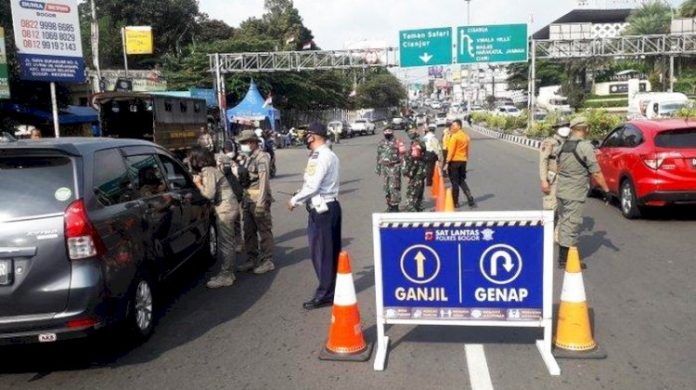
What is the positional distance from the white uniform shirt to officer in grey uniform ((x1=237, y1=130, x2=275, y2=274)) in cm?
171

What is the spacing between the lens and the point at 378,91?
311 ft

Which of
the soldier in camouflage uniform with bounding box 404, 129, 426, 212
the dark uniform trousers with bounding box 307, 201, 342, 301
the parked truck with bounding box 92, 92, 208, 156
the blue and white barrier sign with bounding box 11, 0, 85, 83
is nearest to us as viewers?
the dark uniform trousers with bounding box 307, 201, 342, 301

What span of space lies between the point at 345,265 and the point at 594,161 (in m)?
3.66

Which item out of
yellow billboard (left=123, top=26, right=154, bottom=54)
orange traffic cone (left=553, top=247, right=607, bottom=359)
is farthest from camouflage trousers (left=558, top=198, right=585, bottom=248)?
yellow billboard (left=123, top=26, right=154, bottom=54)

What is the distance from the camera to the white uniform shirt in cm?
570

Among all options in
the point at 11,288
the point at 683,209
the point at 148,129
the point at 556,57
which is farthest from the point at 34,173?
the point at 556,57

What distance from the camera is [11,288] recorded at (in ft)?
14.1

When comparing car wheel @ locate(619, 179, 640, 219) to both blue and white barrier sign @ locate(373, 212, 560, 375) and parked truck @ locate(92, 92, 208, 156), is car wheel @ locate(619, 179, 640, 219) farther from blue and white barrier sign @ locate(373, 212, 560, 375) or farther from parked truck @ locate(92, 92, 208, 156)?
parked truck @ locate(92, 92, 208, 156)

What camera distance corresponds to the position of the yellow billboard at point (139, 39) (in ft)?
157

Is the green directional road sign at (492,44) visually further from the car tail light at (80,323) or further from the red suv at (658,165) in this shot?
the car tail light at (80,323)

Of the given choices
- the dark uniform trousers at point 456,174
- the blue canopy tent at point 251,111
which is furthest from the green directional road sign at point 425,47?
the dark uniform trousers at point 456,174

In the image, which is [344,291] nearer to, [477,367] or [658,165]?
[477,367]

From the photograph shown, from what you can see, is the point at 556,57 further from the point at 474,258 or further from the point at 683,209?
the point at 474,258

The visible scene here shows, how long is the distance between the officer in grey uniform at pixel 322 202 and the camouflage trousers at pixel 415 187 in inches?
204
